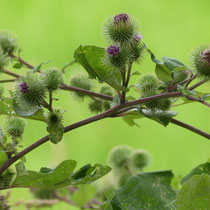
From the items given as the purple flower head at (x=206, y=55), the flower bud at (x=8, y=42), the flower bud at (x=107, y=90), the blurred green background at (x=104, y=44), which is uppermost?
the blurred green background at (x=104, y=44)

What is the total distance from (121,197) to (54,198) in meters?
0.58

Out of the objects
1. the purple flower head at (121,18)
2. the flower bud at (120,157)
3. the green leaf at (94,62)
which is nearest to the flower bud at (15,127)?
the green leaf at (94,62)

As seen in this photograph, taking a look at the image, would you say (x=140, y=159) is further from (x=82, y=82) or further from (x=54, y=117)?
(x=54, y=117)

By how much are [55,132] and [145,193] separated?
1.06 feet

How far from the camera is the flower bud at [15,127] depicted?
98 cm

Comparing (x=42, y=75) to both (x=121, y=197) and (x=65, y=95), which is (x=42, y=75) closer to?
(x=121, y=197)

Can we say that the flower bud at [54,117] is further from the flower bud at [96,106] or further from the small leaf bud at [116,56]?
the flower bud at [96,106]

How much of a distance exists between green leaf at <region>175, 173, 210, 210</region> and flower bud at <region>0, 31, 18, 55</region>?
2.00ft

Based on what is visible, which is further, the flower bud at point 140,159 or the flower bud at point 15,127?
the flower bud at point 140,159

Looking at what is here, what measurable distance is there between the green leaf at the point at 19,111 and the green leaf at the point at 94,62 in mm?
140

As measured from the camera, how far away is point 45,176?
941 mm

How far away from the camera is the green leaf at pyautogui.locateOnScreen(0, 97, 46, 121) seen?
92 cm

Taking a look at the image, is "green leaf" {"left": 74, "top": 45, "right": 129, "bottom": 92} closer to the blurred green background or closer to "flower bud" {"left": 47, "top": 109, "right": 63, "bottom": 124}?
"flower bud" {"left": 47, "top": 109, "right": 63, "bottom": 124}

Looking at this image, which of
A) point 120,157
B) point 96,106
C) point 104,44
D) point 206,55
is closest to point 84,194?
point 120,157
